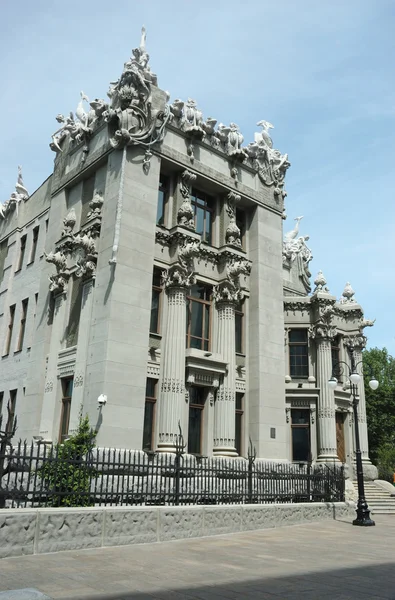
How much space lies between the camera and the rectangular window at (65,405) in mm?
23250

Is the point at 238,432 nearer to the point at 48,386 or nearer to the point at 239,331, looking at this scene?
the point at 239,331

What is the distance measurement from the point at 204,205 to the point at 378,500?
17683 mm

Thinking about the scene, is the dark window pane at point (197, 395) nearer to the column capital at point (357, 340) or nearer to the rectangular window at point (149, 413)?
the rectangular window at point (149, 413)

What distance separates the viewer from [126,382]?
21.0m

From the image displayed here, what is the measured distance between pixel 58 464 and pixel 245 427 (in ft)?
49.0

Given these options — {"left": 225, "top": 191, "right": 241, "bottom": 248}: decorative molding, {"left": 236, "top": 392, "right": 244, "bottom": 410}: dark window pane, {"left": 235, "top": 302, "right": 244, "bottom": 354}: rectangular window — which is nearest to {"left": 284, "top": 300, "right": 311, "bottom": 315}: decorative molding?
{"left": 235, "top": 302, "right": 244, "bottom": 354}: rectangular window

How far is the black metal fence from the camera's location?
1183 cm

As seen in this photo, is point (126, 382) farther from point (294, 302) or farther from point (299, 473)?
point (294, 302)

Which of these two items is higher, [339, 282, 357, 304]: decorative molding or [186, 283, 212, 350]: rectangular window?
[339, 282, 357, 304]: decorative molding

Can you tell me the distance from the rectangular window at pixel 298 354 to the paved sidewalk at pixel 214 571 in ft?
58.8

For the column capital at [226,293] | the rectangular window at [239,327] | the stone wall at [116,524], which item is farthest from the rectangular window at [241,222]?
the stone wall at [116,524]

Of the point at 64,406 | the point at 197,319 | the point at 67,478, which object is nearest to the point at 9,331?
the point at 64,406

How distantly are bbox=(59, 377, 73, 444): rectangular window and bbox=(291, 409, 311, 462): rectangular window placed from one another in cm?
1336

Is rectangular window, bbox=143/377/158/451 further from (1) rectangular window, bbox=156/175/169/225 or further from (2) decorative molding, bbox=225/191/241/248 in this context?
(2) decorative molding, bbox=225/191/241/248
